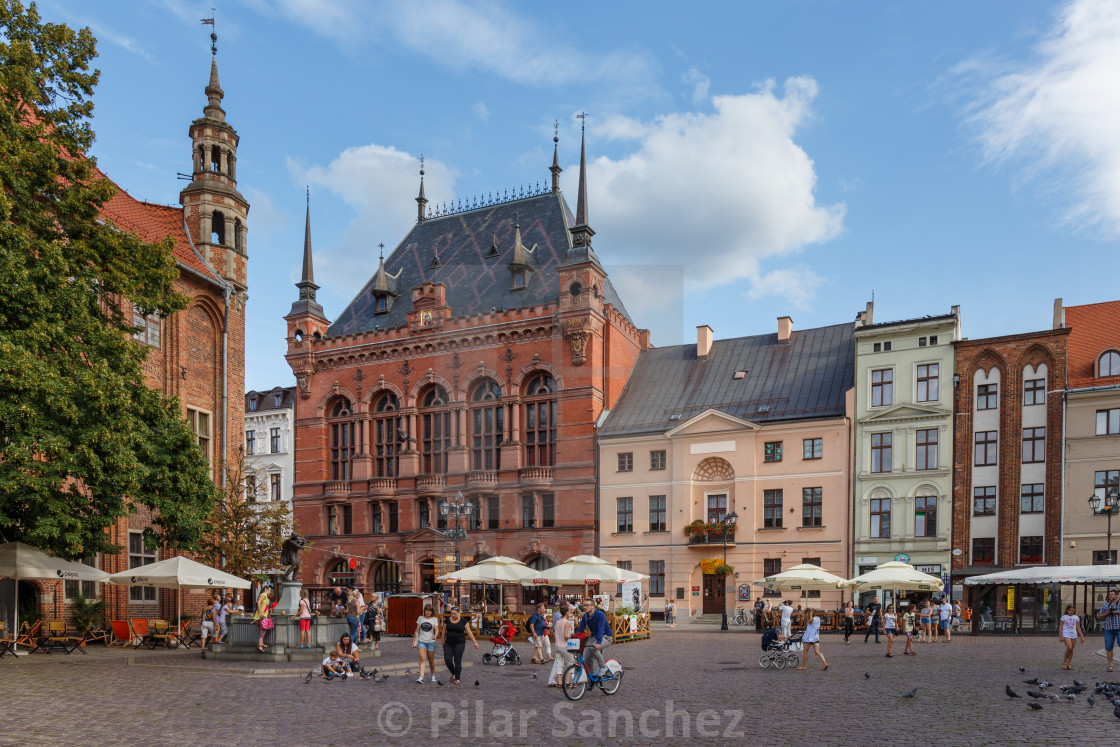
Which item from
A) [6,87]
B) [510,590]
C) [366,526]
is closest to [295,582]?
[6,87]

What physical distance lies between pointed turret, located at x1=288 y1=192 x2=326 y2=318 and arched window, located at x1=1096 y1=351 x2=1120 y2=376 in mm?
39654

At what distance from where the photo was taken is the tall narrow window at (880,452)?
42469 mm

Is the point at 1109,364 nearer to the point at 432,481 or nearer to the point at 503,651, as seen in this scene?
the point at 503,651

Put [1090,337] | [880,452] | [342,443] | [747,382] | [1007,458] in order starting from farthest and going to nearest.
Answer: [342,443], [747,382], [880,452], [1090,337], [1007,458]

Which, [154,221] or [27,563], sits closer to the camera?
[27,563]

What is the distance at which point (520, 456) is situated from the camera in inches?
1948

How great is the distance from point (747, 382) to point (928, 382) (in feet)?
29.1

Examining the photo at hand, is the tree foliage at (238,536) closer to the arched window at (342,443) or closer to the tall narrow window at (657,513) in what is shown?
the arched window at (342,443)

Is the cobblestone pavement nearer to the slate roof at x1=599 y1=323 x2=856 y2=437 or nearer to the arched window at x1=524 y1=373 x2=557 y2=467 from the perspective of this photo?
the slate roof at x1=599 y1=323 x2=856 y2=437

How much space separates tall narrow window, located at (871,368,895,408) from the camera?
141 feet

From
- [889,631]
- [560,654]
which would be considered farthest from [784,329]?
[560,654]

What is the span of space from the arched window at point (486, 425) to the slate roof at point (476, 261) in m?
4.46

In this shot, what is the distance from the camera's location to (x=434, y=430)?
51.8m

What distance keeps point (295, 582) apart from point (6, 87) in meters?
12.4
